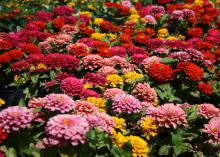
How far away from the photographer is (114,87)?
3.87 meters

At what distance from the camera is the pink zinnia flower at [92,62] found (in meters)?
4.12

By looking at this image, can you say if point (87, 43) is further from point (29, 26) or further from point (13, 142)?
point (13, 142)

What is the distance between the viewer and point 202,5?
269 inches

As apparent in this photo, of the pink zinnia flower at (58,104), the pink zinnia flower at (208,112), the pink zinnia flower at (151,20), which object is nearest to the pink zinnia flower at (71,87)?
A: the pink zinnia flower at (58,104)

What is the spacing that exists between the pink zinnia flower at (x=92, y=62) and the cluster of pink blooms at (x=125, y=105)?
36.8 inches

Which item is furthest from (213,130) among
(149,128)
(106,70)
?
(106,70)

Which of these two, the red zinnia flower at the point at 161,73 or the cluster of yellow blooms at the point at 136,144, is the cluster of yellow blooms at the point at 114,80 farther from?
the cluster of yellow blooms at the point at 136,144

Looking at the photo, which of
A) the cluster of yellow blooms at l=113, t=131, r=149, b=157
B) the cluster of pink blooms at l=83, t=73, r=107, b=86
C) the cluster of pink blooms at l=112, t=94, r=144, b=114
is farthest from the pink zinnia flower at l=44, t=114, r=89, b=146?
the cluster of pink blooms at l=83, t=73, r=107, b=86

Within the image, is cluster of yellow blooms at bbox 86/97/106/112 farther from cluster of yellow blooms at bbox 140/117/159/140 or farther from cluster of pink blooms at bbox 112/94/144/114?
cluster of yellow blooms at bbox 140/117/159/140

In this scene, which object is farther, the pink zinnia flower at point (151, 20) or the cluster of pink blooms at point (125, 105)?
the pink zinnia flower at point (151, 20)

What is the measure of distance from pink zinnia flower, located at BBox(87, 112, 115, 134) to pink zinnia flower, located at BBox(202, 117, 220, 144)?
0.67 metres

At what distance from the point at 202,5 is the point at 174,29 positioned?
1.07 metres

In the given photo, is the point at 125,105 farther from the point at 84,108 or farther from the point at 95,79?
the point at 95,79

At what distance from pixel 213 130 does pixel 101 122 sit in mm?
794
